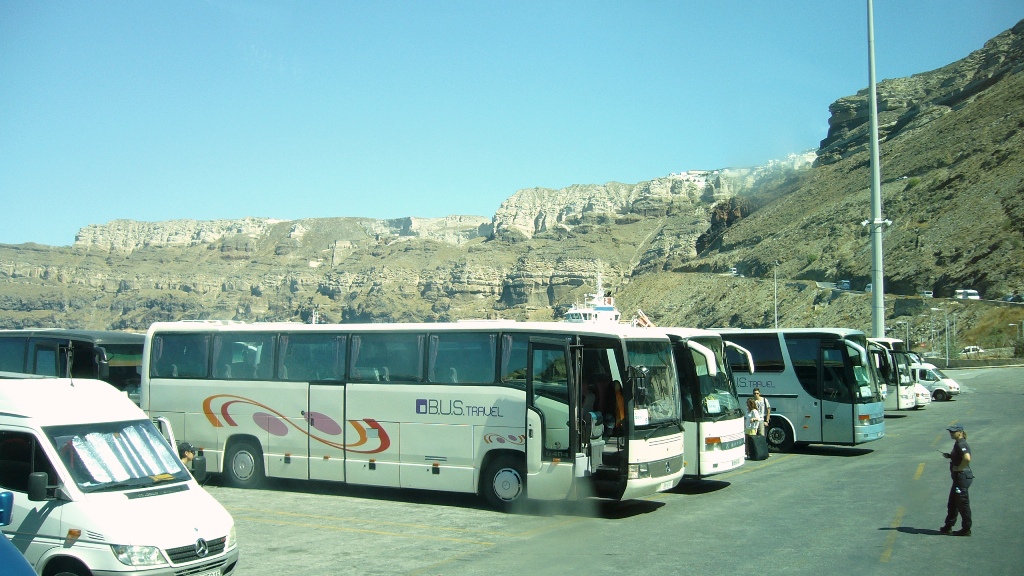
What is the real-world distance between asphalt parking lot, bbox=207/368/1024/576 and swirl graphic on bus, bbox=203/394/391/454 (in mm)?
974

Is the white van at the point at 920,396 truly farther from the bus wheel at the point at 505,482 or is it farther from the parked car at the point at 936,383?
the bus wheel at the point at 505,482

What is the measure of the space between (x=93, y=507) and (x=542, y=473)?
272 inches

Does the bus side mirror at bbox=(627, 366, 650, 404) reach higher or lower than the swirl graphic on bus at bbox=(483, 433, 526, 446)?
higher

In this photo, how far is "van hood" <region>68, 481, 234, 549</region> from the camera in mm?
7570

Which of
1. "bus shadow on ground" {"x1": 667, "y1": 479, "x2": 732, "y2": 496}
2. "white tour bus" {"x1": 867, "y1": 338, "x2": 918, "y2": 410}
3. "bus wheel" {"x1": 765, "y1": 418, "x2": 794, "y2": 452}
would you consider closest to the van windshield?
"bus shadow on ground" {"x1": 667, "y1": 479, "x2": 732, "y2": 496}

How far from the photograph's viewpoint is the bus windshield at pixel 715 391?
15.4 metres

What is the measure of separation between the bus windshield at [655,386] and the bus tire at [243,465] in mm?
7473

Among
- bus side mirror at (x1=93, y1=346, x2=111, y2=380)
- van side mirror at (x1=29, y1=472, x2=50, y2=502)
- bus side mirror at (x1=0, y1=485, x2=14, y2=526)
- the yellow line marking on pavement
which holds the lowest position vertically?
the yellow line marking on pavement

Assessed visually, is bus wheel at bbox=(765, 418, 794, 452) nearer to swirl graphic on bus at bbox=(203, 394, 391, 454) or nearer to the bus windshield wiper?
the bus windshield wiper

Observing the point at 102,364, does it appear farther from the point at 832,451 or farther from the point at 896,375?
the point at 896,375

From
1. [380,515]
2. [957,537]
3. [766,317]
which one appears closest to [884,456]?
[957,537]

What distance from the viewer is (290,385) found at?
1578 cm

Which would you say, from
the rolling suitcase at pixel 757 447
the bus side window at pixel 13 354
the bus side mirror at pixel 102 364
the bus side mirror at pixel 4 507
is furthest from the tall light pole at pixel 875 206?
the bus side mirror at pixel 4 507

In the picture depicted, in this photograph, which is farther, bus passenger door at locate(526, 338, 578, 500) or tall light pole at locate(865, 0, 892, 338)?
tall light pole at locate(865, 0, 892, 338)
